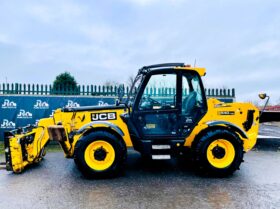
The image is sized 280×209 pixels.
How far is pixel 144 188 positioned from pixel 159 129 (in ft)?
5.03

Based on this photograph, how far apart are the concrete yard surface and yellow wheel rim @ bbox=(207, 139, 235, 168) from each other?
37 centimetres

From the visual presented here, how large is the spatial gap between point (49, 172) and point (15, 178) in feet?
2.69

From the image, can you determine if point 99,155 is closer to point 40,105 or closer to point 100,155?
point 100,155

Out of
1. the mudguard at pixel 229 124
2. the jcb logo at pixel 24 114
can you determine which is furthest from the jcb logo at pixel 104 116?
the jcb logo at pixel 24 114

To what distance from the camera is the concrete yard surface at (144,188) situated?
197 inches

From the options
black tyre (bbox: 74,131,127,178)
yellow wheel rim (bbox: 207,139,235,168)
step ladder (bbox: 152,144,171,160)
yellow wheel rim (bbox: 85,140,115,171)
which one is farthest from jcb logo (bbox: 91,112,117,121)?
yellow wheel rim (bbox: 207,139,235,168)

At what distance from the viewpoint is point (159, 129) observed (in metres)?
6.91

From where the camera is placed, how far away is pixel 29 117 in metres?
12.7

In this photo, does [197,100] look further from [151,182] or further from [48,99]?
[48,99]

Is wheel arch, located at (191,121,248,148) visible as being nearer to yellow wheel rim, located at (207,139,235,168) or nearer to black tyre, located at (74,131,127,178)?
yellow wheel rim, located at (207,139,235,168)

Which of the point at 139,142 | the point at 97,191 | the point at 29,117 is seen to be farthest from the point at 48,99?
the point at 97,191

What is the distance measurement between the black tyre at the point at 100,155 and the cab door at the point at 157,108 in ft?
2.23

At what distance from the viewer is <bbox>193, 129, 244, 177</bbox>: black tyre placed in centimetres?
671

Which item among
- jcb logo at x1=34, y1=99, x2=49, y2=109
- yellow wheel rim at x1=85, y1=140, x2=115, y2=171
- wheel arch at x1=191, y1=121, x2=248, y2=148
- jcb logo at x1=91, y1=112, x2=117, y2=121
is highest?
jcb logo at x1=34, y1=99, x2=49, y2=109
